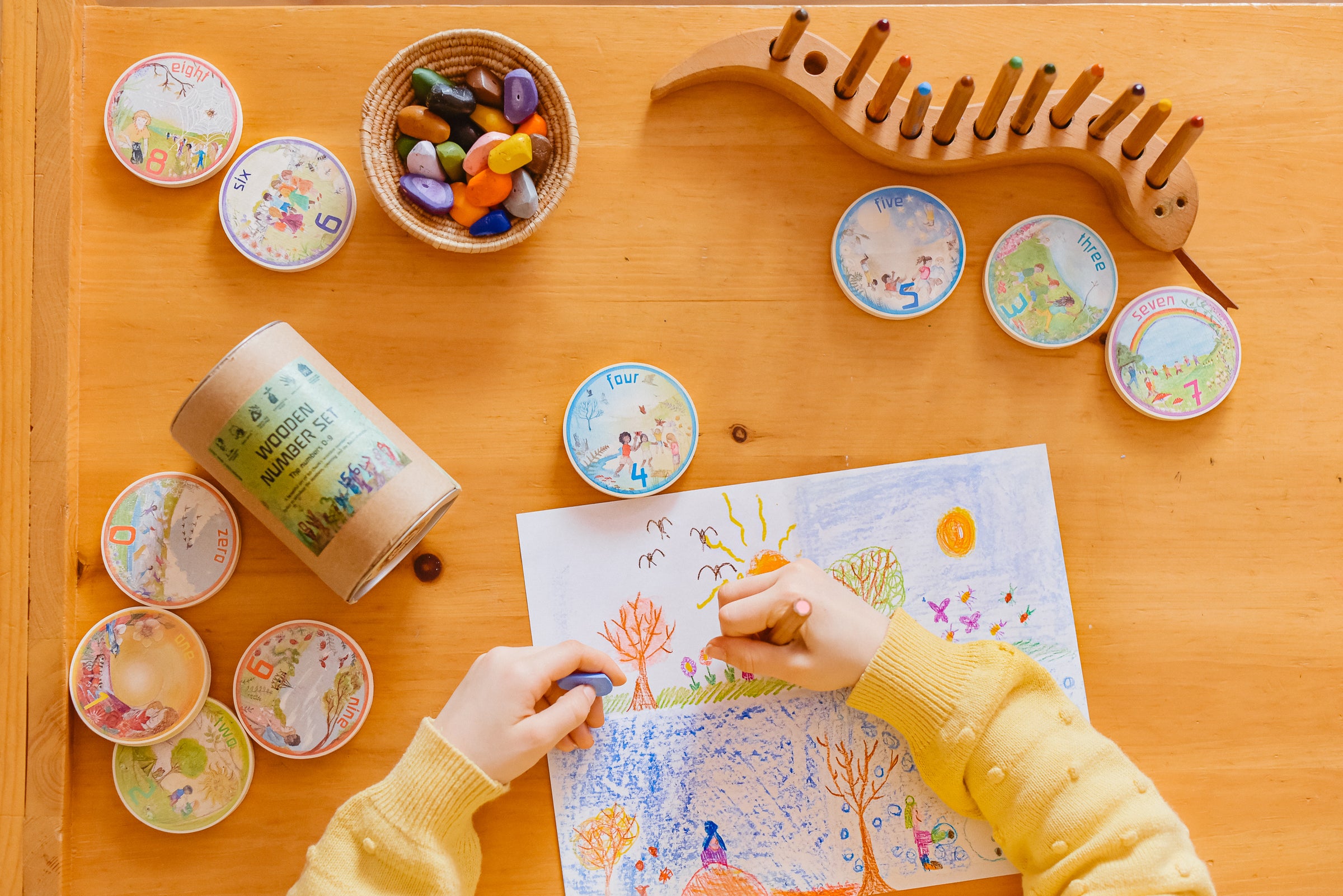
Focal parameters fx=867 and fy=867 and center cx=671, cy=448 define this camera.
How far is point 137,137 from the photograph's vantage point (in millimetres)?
748

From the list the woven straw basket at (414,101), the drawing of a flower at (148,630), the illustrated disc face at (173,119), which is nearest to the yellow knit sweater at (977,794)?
the drawing of a flower at (148,630)

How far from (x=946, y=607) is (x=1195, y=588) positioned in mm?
238

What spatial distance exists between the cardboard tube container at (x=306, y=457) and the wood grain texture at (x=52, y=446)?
0.16 m

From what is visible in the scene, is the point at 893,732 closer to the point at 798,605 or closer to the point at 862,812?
the point at 862,812

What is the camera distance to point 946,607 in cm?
79

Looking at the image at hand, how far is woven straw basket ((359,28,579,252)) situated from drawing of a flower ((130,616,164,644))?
0.39 meters

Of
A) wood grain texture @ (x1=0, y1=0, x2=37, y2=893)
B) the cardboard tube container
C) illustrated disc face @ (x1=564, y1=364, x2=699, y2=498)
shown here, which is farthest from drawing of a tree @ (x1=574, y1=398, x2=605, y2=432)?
wood grain texture @ (x1=0, y1=0, x2=37, y2=893)

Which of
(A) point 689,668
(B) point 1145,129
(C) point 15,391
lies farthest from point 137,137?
(B) point 1145,129

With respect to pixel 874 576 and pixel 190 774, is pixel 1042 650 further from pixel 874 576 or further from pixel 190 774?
pixel 190 774

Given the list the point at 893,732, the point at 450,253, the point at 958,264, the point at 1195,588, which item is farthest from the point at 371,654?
the point at 1195,588

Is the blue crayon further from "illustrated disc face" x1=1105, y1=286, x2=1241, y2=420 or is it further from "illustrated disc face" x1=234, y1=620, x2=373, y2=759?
"illustrated disc face" x1=1105, y1=286, x2=1241, y2=420

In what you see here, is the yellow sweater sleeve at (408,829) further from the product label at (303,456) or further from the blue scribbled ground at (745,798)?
the product label at (303,456)

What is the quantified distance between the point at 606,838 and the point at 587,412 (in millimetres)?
369

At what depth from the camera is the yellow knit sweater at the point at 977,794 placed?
2.23ft
